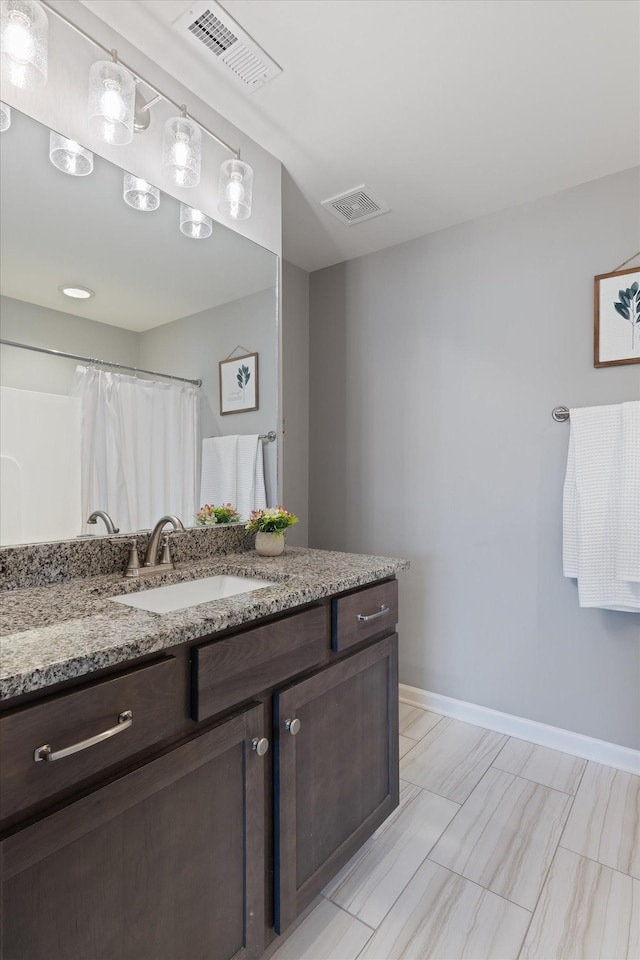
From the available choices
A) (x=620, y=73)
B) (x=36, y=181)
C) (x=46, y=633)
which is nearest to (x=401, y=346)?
(x=620, y=73)

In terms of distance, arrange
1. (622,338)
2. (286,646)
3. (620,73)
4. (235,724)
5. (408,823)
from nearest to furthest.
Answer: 1. (235,724)
2. (286,646)
3. (620,73)
4. (408,823)
5. (622,338)

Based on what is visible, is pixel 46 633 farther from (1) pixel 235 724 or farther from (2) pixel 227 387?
(2) pixel 227 387

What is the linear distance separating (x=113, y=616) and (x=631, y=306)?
2137 millimetres

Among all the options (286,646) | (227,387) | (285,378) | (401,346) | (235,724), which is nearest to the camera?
(235,724)

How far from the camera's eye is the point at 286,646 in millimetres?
1148

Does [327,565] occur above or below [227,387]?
below

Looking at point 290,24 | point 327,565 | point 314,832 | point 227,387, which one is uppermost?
point 290,24

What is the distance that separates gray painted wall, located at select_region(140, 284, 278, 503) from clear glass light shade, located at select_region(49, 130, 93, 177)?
443mm

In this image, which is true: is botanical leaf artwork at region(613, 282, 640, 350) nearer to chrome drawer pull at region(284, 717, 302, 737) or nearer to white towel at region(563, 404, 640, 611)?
white towel at region(563, 404, 640, 611)

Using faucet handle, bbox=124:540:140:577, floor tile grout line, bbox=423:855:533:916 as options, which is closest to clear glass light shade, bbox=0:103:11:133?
faucet handle, bbox=124:540:140:577

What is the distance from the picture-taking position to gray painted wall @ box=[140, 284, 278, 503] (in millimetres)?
1588

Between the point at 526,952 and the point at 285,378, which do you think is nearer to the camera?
the point at 526,952

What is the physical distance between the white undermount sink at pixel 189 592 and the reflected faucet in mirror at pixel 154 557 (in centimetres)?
8

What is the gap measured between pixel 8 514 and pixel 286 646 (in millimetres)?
759
